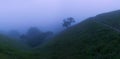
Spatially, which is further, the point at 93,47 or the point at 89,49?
the point at 93,47

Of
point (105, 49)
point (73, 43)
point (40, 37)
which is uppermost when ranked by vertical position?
point (40, 37)

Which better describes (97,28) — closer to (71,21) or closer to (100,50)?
(100,50)

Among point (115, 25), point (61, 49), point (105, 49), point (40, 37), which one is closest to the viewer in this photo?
point (105, 49)

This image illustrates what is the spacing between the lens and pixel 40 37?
135625 millimetres

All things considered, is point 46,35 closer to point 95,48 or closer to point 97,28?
point 97,28

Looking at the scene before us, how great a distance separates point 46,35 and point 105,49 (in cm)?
8230

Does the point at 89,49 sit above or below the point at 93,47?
below

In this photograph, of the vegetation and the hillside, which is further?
the vegetation

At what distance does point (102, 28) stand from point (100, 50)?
20501 mm

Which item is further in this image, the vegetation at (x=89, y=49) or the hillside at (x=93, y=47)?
the vegetation at (x=89, y=49)

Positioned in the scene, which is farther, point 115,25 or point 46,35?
point 46,35

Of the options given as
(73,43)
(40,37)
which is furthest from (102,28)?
(40,37)

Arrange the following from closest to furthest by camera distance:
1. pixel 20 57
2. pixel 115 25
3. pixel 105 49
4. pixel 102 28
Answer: pixel 105 49 < pixel 20 57 < pixel 102 28 < pixel 115 25

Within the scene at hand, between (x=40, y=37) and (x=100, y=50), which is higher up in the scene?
(x=40, y=37)
